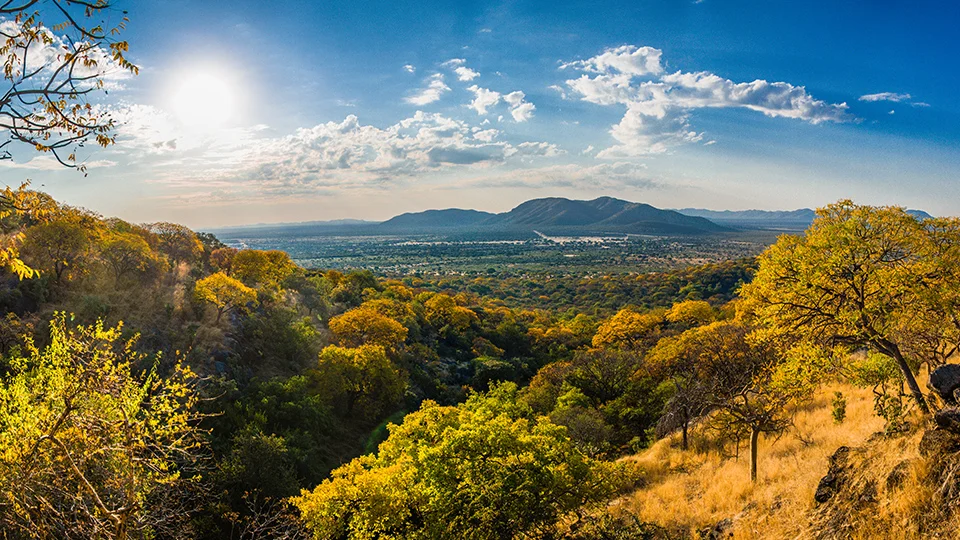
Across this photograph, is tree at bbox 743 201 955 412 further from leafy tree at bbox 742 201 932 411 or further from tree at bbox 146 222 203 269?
tree at bbox 146 222 203 269

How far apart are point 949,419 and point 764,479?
674 cm

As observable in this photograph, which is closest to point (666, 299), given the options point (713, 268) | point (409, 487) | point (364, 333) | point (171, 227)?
point (713, 268)

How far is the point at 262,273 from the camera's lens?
4697 centimetres

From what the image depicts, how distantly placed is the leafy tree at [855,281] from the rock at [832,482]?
2238 mm

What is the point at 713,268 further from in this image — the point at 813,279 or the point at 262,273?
the point at 813,279

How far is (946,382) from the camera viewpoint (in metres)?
9.31

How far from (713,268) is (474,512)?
11615cm

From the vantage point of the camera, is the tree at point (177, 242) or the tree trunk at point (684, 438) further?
the tree at point (177, 242)

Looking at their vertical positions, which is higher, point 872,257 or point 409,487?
point 872,257

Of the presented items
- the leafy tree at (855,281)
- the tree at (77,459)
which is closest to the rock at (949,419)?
the leafy tree at (855,281)

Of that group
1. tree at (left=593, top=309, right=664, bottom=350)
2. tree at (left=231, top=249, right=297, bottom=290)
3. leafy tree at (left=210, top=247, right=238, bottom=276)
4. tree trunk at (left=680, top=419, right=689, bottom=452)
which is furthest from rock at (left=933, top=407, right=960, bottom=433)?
leafy tree at (left=210, top=247, right=238, bottom=276)

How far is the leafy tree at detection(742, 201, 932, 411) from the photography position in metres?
11.1

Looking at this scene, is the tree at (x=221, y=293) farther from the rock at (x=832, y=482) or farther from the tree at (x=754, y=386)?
Result: the rock at (x=832, y=482)

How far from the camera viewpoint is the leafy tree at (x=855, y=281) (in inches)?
437
